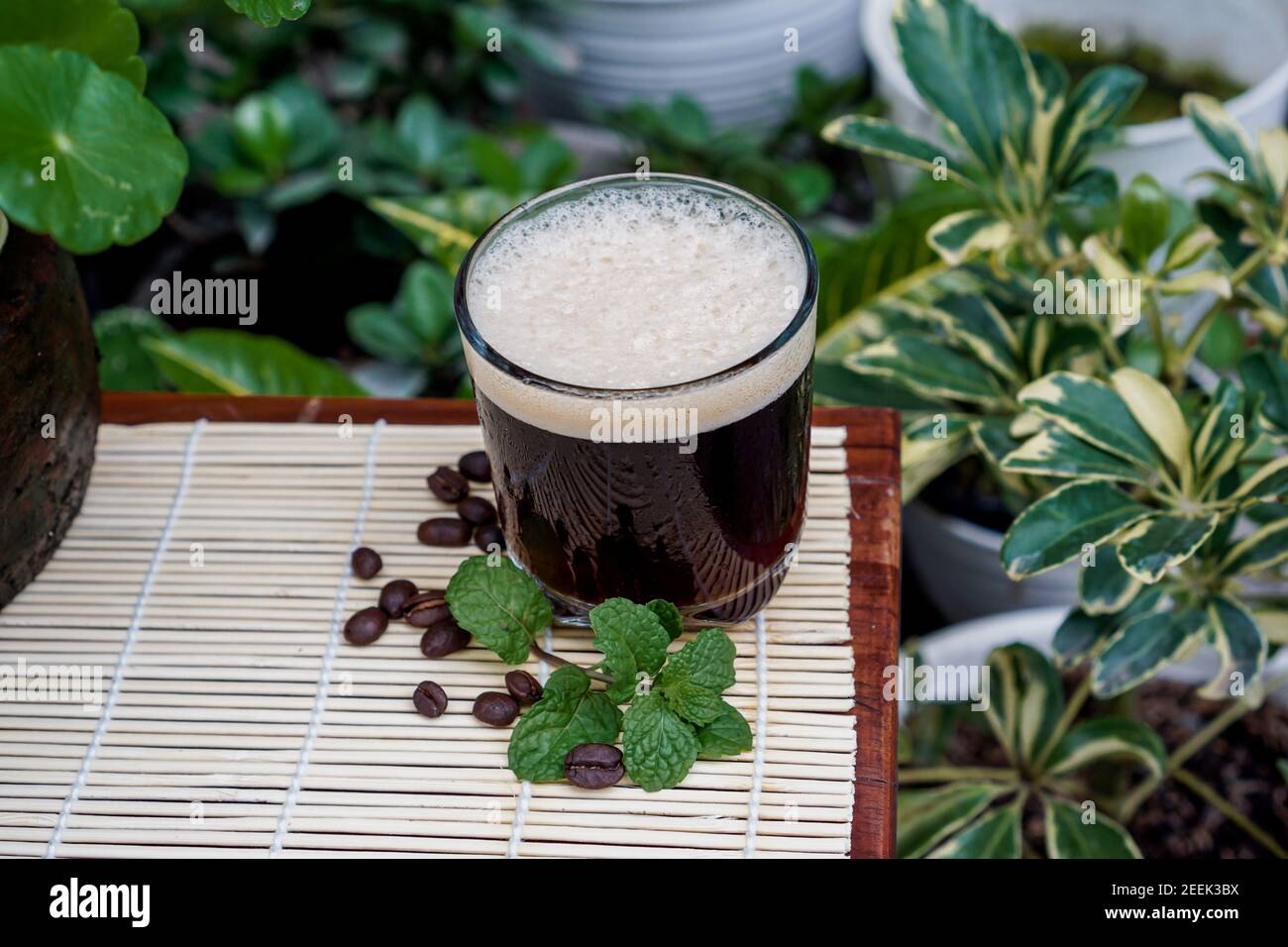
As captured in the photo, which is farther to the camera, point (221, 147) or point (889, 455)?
point (221, 147)

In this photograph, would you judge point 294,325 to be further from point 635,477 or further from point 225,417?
point 635,477

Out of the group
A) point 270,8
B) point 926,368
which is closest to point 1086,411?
point 926,368

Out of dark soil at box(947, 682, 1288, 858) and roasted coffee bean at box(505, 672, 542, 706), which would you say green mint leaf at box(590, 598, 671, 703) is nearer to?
roasted coffee bean at box(505, 672, 542, 706)

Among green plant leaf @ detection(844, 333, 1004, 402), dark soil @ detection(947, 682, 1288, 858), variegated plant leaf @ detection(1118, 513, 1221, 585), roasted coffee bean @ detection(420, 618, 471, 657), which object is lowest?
dark soil @ detection(947, 682, 1288, 858)

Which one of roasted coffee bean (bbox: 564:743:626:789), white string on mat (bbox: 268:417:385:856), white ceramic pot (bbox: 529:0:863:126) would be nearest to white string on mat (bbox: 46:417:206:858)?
white string on mat (bbox: 268:417:385:856)

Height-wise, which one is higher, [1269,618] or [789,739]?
[789,739]

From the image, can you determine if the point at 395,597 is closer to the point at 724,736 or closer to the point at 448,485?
the point at 448,485

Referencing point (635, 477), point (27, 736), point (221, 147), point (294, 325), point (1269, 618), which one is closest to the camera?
point (635, 477)

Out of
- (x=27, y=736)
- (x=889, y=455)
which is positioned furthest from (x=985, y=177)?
(x=27, y=736)
